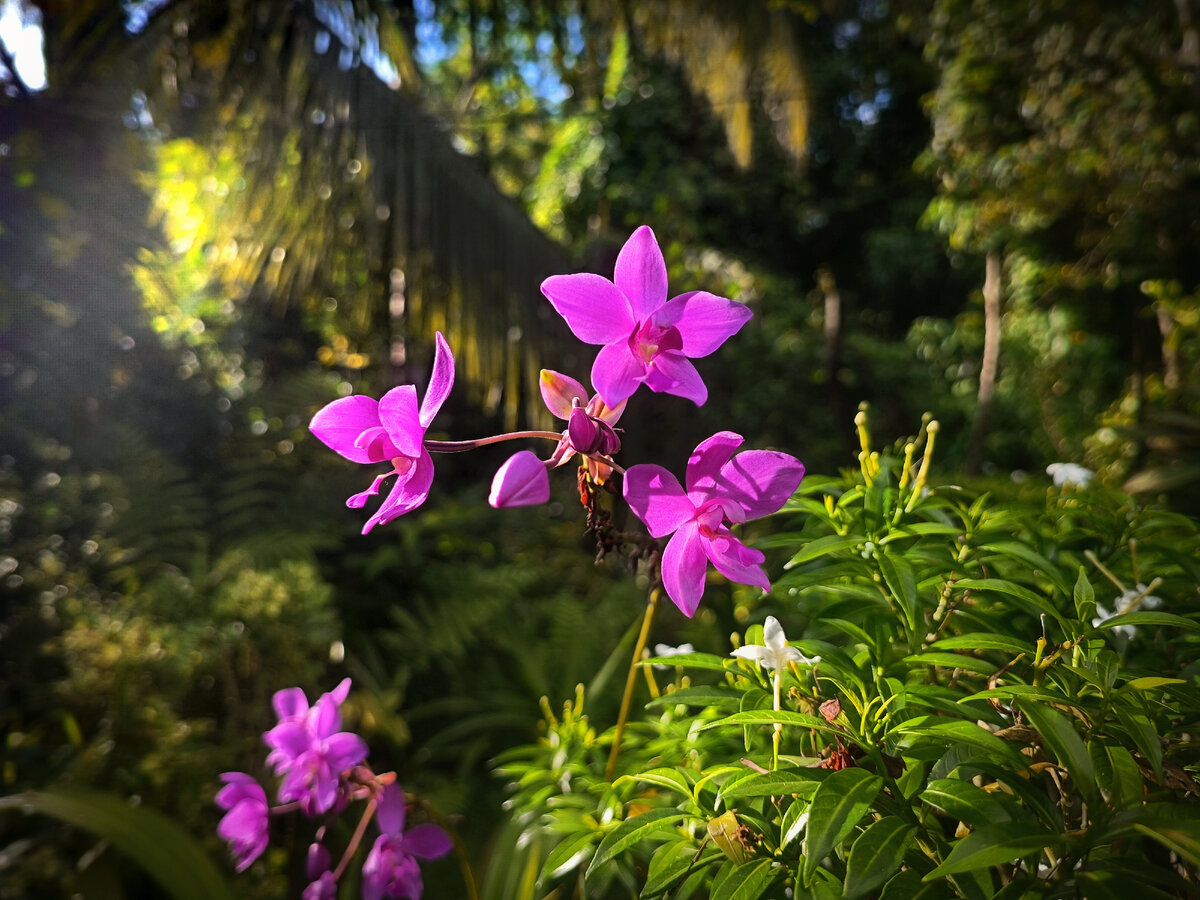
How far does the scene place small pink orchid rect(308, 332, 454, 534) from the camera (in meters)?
0.50

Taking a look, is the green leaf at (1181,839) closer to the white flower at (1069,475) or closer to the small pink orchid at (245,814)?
the white flower at (1069,475)

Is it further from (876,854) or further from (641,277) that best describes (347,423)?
(876,854)

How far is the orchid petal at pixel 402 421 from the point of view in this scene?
50 centimetres

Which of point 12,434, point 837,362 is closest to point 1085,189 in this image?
point 837,362

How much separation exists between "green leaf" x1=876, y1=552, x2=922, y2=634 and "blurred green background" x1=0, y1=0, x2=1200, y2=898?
0.89 m

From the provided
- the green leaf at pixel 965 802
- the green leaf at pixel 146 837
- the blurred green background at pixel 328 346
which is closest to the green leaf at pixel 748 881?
the green leaf at pixel 965 802

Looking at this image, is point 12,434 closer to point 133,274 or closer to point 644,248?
point 133,274

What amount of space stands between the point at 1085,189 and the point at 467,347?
3076 millimetres

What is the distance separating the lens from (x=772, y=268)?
7.45 meters

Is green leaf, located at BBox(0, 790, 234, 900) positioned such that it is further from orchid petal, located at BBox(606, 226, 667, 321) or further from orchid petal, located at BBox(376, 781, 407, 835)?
orchid petal, located at BBox(606, 226, 667, 321)

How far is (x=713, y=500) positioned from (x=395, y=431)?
222mm

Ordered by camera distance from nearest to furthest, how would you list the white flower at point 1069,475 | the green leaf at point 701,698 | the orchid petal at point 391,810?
the green leaf at point 701,698 < the orchid petal at point 391,810 < the white flower at point 1069,475

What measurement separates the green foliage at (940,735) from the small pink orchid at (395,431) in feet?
0.80

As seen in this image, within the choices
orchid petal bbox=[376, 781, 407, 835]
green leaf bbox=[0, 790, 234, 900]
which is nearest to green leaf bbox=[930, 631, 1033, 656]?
orchid petal bbox=[376, 781, 407, 835]
